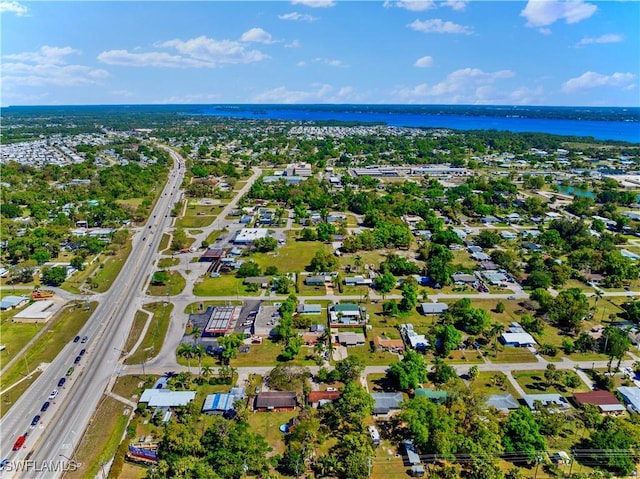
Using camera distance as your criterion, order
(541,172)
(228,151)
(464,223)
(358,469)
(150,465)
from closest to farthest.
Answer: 1. (358,469)
2. (150,465)
3. (464,223)
4. (541,172)
5. (228,151)

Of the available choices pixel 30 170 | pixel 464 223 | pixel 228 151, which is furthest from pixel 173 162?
pixel 464 223

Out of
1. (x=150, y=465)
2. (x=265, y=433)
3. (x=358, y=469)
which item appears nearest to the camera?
(x=358, y=469)

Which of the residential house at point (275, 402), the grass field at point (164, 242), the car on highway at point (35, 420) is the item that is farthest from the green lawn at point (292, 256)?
the car on highway at point (35, 420)

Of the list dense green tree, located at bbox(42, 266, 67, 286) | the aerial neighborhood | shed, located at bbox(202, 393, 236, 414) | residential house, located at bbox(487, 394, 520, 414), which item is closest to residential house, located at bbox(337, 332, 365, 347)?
the aerial neighborhood

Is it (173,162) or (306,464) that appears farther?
(173,162)

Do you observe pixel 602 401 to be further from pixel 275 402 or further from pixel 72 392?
pixel 72 392

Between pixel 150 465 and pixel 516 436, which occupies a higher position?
pixel 516 436

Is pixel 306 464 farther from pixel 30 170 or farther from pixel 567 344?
pixel 30 170
